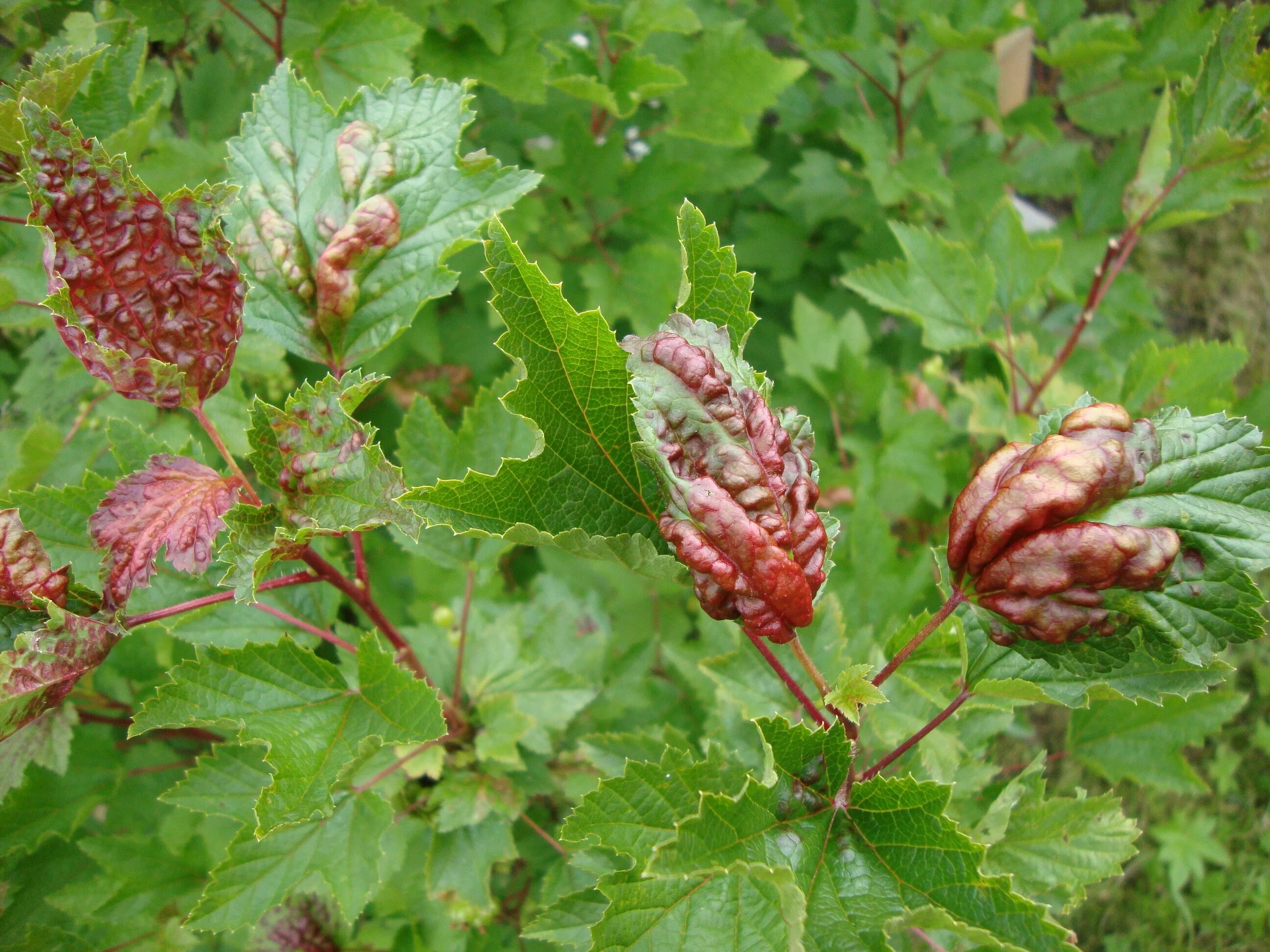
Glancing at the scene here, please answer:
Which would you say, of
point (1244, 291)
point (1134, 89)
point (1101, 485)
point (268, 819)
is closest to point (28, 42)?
point (268, 819)

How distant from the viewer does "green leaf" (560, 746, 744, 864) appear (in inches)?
40.9

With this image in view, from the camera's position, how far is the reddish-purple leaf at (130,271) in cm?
99

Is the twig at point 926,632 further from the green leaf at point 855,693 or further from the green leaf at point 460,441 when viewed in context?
the green leaf at point 460,441

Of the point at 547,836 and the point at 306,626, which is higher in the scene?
the point at 306,626

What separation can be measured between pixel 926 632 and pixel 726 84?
183 cm

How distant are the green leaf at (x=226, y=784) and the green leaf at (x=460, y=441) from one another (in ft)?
2.01

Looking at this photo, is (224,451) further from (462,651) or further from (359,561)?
(462,651)

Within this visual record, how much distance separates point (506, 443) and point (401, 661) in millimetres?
497

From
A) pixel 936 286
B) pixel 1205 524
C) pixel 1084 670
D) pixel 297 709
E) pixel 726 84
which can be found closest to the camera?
pixel 1205 524

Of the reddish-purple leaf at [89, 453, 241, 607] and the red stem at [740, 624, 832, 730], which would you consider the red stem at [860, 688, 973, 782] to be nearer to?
the red stem at [740, 624, 832, 730]

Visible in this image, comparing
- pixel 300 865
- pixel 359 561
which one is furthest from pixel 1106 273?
pixel 300 865

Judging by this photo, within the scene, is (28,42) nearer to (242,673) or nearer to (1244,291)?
(242,673)

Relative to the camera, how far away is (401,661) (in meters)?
1.55

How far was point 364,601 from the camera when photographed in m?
1.33
